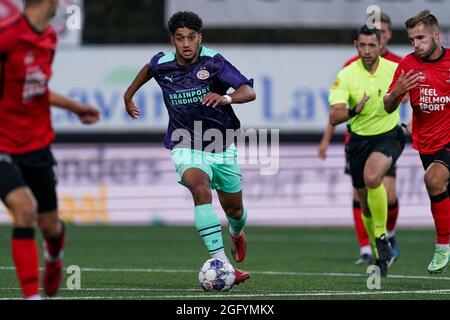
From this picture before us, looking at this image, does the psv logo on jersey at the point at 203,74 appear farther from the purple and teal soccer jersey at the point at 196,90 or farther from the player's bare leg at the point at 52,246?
the player's bare leg at the point at 52,246

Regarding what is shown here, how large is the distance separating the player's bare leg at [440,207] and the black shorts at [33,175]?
3.59 metres

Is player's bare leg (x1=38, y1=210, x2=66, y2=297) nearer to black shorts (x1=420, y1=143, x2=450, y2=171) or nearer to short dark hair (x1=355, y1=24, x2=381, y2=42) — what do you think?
black shorts (x1=420, y1=143, x2=450, y2=171)

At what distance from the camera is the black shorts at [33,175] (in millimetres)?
7843

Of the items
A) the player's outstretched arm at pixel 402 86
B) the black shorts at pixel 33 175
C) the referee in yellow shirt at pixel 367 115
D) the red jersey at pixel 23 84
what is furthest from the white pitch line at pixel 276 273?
the red jersey at pixel 23 84

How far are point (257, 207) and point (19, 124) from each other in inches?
545

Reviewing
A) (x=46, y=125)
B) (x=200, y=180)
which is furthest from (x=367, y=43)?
→ (x=46, y=125)

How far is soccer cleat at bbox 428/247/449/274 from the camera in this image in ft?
33.7

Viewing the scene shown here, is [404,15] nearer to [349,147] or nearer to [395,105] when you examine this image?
[349,147]

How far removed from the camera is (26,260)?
7.81 m

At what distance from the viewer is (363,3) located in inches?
819

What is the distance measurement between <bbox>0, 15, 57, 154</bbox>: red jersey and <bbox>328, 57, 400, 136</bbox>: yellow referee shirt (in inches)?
202

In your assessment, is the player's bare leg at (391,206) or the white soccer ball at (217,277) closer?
the white soccer ball at (217,277)

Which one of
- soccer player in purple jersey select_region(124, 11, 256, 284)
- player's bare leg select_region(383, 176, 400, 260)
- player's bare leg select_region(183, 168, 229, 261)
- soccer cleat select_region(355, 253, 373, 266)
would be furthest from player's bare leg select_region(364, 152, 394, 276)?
player's bare leg select_region(183, 168, 229, 261)

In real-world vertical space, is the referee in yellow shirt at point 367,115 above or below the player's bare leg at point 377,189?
above
